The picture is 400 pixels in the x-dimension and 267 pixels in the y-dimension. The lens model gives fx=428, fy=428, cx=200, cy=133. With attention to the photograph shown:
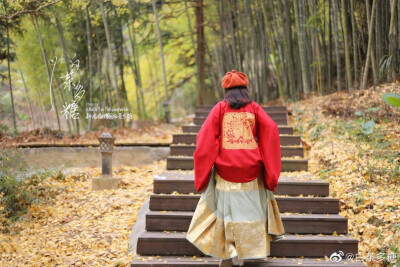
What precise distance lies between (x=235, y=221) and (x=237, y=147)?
1.61 ft

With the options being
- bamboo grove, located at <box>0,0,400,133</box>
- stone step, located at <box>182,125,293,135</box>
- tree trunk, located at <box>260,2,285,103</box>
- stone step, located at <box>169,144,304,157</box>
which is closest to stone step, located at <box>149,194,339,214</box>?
stone step, located at <box>169,144,304,157</box>

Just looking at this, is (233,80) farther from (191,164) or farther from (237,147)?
(191,164)

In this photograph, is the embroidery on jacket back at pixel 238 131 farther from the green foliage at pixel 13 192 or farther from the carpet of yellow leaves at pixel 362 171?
the green foliage at pixel 13 192

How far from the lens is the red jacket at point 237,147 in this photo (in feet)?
9.39

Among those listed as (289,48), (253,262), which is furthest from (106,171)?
(289,48)

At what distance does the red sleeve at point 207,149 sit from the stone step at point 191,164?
2.07 m

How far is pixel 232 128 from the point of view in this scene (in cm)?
290

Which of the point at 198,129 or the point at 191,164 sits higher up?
the point at 198,129

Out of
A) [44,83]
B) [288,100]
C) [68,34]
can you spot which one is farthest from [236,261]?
[44,83]

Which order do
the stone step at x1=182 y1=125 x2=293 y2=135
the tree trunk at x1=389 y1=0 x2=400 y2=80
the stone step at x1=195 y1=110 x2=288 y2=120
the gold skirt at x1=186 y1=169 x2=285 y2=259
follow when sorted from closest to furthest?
the gold skirt at x1=186 y1=169 x2=285 y2=259, the tree trunk at x1=389 y1=0 x2=400 y2=80, the stone step at x1=182 y1=125 x2=293 y2=135, the stone step at x1=195 y1=110 x2=288 y2=120

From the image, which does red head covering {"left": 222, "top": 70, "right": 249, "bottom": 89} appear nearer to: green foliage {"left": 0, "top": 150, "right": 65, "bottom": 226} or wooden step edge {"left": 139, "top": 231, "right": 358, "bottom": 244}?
wooden step edge {"left": 139, "top": 231, "right": 358, "bottom": 244}

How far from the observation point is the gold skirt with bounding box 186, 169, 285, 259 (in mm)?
2807

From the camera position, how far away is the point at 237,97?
114 inches

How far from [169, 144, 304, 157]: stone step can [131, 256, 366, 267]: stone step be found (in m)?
2.00
